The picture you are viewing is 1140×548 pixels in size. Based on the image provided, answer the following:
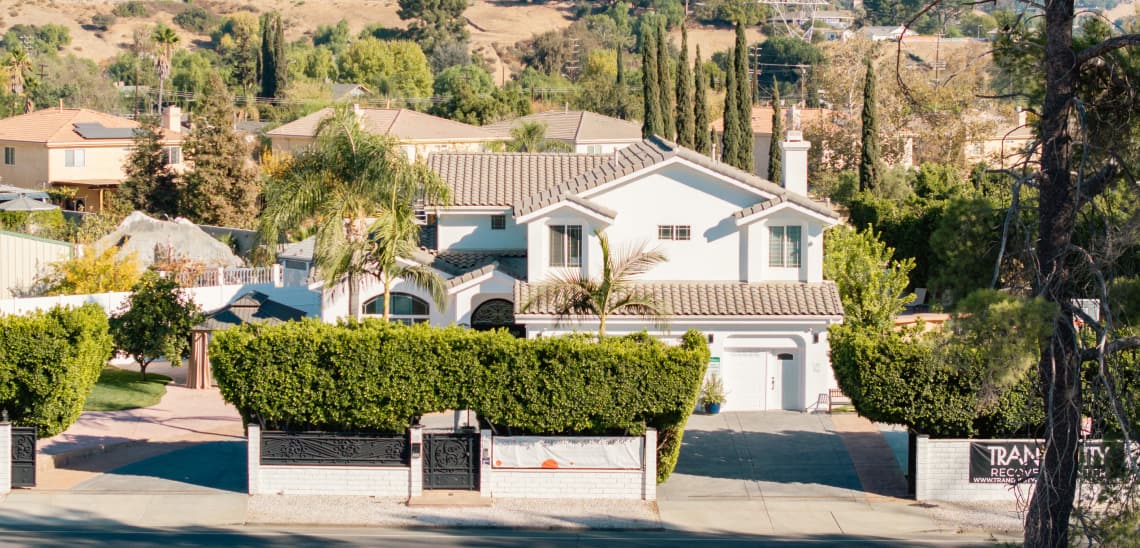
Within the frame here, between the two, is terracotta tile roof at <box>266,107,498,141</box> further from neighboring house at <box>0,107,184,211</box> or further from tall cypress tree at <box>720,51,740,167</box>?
tall cypress tree at <box>720,51,740,167</box>

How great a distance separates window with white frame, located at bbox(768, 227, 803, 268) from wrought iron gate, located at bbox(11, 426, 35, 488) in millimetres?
19925

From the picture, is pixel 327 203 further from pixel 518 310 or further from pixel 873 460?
pixel 873 460

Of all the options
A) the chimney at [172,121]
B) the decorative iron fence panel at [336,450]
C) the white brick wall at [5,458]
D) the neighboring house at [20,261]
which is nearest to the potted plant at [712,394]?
the decorative iron fence panel at [336,450]

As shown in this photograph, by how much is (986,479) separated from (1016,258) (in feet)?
35.1

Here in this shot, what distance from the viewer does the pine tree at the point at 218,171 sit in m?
69.0

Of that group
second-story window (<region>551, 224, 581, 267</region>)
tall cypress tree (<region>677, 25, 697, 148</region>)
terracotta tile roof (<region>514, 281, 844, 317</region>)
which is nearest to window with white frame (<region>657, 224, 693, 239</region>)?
terracotta tile roof (<region>514, 281, 844, 317</region>)

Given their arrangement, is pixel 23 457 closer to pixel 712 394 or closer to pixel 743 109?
pixel 712 394

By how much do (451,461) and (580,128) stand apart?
61.2 meters

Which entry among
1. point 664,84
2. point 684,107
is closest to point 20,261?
point 684,107

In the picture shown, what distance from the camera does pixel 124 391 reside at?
130ft

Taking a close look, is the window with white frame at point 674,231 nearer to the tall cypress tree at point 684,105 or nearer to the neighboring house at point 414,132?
the tall cypress tree at point 684,105

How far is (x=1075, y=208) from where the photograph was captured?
61.9 feet

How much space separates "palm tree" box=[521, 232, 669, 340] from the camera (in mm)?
33125

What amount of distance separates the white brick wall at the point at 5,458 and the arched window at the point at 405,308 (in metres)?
12.6
